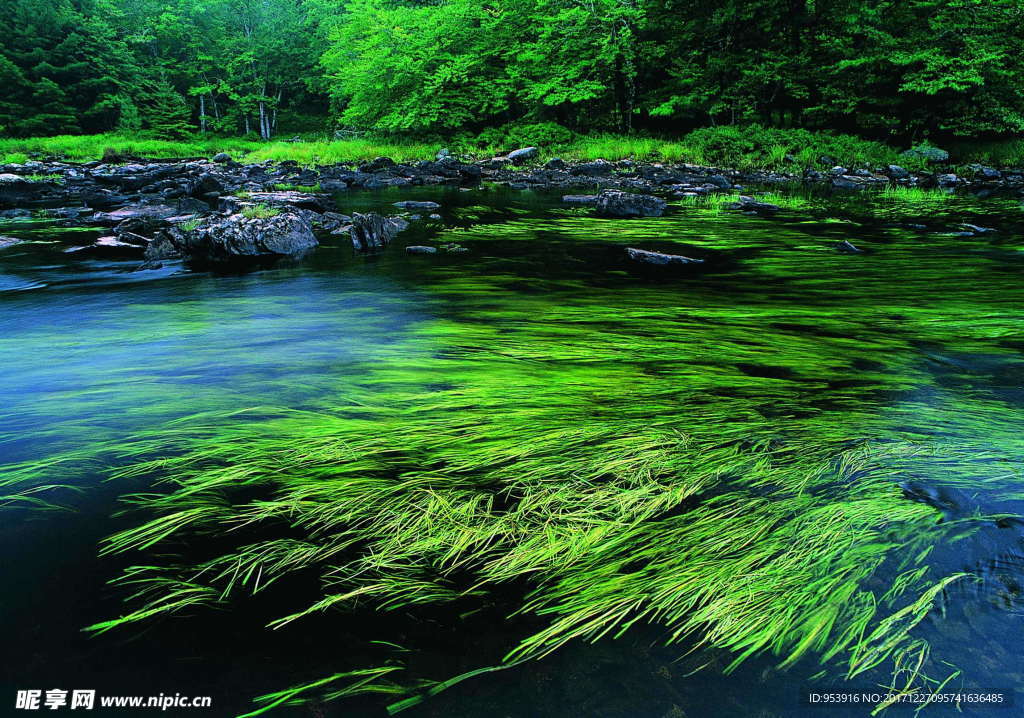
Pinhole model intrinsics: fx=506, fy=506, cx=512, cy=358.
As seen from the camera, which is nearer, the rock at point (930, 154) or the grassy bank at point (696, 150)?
the rock at point (930, 154)

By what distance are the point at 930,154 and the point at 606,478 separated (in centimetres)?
2194

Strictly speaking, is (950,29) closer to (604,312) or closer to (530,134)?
(530,134)

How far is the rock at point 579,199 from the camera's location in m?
11.1

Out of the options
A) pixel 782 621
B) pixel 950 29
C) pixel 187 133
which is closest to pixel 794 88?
pixel 950 29

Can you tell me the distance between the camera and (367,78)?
23.5m

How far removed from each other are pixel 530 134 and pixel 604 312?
67.9ft

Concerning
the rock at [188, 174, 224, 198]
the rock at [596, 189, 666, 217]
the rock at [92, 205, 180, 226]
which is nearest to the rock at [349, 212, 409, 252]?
the rock at [596, 189, 666, 217]

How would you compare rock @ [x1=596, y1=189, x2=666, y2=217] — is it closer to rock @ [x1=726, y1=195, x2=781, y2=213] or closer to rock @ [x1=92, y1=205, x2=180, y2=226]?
rock @ [x1=726, y1=195, x2=781, y2=213]

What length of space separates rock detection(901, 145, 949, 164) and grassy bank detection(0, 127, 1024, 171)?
0.35 m

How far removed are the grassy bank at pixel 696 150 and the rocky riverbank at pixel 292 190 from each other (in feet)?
3.78

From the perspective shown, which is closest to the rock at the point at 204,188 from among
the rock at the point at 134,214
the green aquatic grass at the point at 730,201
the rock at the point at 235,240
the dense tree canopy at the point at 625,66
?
the rock at the point at 134,214

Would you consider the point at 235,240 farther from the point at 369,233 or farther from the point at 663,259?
the point at 663,259

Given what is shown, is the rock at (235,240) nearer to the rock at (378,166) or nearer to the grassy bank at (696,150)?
the rock at (378,166)

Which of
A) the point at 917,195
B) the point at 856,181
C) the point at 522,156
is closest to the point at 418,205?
the point at 522,156
